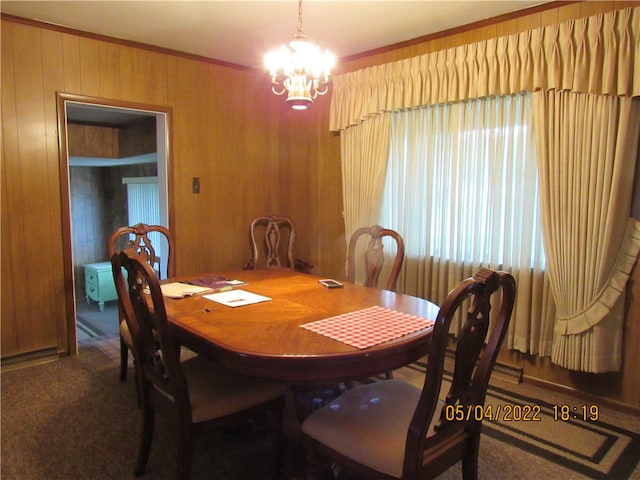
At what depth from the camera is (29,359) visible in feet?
10.3

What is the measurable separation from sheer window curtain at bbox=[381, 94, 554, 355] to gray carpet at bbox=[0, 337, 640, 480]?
0.68 meters

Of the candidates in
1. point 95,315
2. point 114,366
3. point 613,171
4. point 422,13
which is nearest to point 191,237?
point 114,366

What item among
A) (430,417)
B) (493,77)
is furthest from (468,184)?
(430,417)

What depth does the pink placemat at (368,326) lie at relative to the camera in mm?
1605

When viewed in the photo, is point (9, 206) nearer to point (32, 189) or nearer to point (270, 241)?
point (32, 189)

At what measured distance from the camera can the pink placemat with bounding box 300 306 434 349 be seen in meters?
1.61

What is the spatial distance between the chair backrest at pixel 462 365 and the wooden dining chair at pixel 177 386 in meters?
0.67

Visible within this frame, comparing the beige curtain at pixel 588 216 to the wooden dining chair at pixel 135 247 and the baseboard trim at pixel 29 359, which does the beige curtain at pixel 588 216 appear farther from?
the baseboard trim at pixel 29 359

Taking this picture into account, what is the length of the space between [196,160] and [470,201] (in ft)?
7.55

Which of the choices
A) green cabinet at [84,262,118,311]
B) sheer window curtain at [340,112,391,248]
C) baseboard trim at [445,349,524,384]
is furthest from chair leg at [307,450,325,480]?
green cabinet at [84,262,118,311]

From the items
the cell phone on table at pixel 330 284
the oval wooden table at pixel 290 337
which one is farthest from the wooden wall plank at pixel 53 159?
the cell phone on table at pixel 330 284

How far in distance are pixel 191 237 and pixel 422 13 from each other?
2514 millimetres

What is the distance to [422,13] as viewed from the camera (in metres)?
2.81
